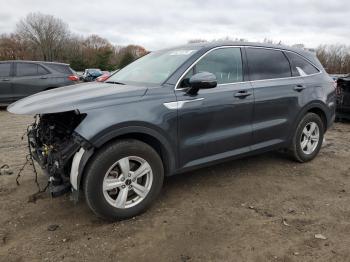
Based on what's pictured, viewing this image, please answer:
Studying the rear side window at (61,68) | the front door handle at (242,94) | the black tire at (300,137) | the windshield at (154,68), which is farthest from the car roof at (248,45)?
the rear side window at (61,68)

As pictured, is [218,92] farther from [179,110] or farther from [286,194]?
[286,194]

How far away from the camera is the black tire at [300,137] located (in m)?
4.69

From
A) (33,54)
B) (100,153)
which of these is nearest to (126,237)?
(100,153)

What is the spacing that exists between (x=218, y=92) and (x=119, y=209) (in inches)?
65.5

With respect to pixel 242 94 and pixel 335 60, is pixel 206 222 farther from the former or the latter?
pixel 335 60

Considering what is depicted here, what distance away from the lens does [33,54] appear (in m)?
65.3

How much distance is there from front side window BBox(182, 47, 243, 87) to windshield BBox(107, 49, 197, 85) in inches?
7.0

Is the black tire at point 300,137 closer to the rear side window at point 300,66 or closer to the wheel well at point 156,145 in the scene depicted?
the rear side window at point 300,66

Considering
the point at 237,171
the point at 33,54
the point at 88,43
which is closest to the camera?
the point at 237,171

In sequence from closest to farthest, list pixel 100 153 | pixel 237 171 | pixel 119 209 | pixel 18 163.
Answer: pixel 100 153, pixel 119 209, pixel 237 171, pixel 18 163

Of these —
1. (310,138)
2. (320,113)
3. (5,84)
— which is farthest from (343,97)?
(5,84)

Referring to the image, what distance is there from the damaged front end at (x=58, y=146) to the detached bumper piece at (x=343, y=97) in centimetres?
678

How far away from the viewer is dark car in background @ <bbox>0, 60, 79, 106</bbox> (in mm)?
10266

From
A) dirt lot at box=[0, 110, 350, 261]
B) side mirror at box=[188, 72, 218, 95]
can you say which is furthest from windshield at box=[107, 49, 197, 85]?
dirt lot at box=[0, 110, 350, 261]
